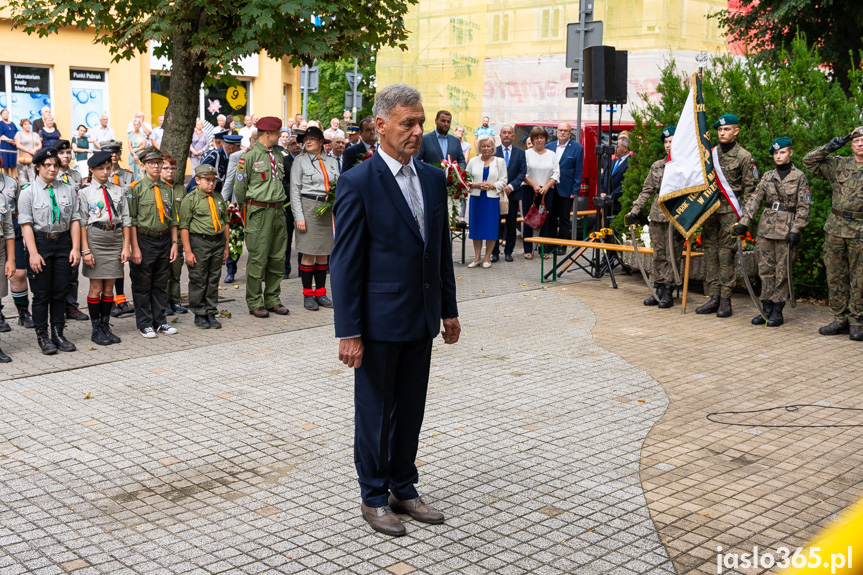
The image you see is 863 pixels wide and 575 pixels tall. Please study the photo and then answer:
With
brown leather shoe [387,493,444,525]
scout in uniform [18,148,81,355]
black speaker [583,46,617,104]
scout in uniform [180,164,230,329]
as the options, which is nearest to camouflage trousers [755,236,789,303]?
black speaker [583,46,617,104]

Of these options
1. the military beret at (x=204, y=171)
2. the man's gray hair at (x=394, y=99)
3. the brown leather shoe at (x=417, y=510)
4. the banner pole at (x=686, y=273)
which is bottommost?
the brown leather shoe at (x=417, y=510)

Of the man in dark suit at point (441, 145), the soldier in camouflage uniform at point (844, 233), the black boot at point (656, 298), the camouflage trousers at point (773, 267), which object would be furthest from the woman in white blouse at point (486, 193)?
the soldier in camouflage uniform at point (844, 233)

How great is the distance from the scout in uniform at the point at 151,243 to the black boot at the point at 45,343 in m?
0.97

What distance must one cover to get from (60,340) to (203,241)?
5.88ft

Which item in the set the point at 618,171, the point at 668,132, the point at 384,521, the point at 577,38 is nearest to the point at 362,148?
the point at 668,132

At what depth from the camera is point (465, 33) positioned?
3156 cm

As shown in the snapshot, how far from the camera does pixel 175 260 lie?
9922mm

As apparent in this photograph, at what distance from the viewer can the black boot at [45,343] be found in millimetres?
8344

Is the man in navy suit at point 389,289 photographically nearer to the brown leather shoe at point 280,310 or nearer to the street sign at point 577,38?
the brown leather shoe at point 280,310

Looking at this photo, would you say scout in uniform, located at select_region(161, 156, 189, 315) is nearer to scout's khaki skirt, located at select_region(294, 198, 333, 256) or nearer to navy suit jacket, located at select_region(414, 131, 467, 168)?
scout's khaki skirt, located at select_region(294, 198, 333, 256)

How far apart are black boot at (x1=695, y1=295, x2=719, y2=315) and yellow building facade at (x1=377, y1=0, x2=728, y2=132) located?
14651 mm

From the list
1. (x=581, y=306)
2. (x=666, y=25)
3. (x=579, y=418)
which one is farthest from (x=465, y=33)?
(x=579, y=418)

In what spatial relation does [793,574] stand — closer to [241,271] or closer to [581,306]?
[581,306]

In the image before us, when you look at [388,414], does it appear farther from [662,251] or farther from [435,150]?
[435,150]
